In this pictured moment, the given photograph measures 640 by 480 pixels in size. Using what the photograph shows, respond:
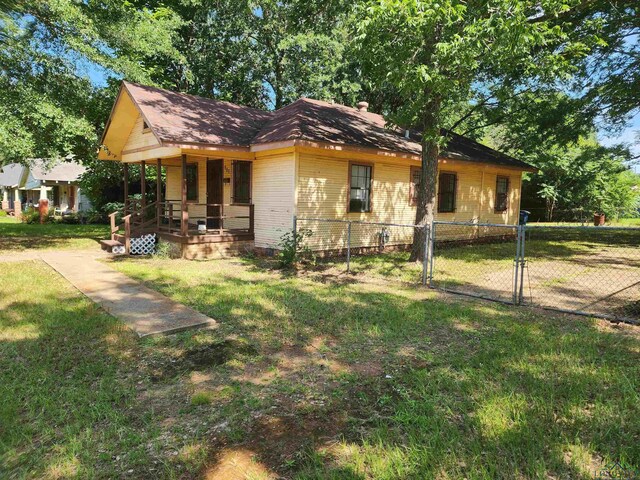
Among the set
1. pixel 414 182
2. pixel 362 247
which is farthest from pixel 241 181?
pixel 414 182

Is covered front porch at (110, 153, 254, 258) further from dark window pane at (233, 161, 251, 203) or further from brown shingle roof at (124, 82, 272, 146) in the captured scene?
brown shingle roof at (124, 82, 272, 146)

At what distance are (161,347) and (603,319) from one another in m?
5.80

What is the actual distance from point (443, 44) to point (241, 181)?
7.19m

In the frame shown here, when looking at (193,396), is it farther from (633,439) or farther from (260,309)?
(633,439)

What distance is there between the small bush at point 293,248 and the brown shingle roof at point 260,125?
2.37 m

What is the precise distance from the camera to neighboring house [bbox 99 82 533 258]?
1074 cm

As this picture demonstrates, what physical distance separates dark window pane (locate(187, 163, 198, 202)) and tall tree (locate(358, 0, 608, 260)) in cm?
773

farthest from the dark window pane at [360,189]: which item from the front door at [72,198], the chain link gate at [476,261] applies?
the front door at [72,198]

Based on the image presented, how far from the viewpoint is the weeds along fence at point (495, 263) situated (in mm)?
6633

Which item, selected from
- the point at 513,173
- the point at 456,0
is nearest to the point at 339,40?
the point at 513,173

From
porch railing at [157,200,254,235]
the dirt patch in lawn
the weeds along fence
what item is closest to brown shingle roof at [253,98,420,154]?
porch railing at [157,200,254,235]

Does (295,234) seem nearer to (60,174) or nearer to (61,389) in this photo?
(61,389)

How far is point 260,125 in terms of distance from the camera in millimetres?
13398

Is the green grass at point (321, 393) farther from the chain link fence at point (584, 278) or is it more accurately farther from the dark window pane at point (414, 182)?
the dark window pane at point (414, 182)
